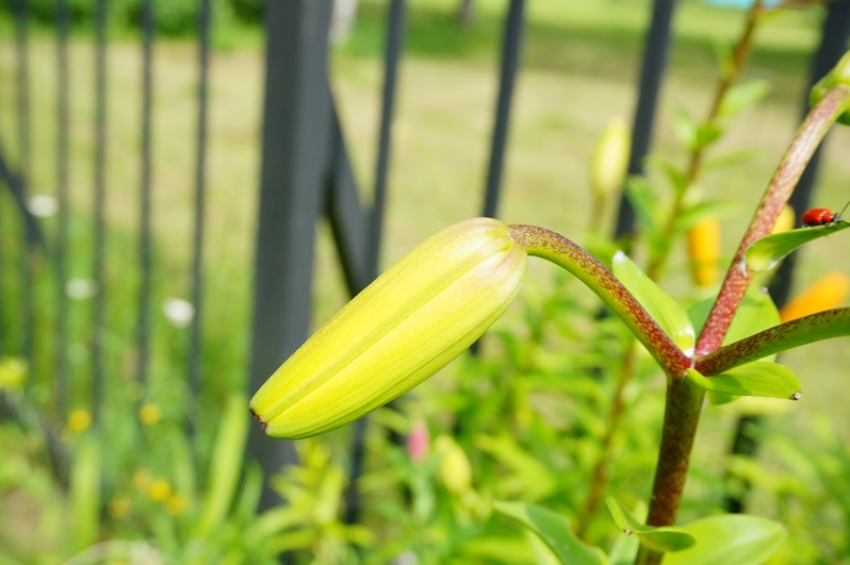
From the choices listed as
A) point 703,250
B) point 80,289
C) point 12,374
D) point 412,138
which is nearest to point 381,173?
point 703,250

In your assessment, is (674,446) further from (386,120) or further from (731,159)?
(386,120)

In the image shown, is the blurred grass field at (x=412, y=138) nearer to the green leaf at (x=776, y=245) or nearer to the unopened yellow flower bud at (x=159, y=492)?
the unopened yellow flower bud at (x=159, y=492)

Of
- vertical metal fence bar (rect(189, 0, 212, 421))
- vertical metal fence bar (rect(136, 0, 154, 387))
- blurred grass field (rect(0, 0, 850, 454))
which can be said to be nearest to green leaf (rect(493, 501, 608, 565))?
blurred grass field (rect(0, 0, 850, 454))

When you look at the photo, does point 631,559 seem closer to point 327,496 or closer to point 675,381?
point 675,381

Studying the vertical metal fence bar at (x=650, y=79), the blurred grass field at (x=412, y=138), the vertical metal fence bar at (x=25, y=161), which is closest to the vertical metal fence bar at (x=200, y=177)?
the blurred grass field at (x=412, y=138)

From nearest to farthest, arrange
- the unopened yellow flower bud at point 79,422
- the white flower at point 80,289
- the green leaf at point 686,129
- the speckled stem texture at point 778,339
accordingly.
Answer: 1. the speckled stem texture at point 778,339
2. the green leaf at point 686,129
3. the unopened yellow flower bud at point 79,422
4. the white flower at point 80,289
